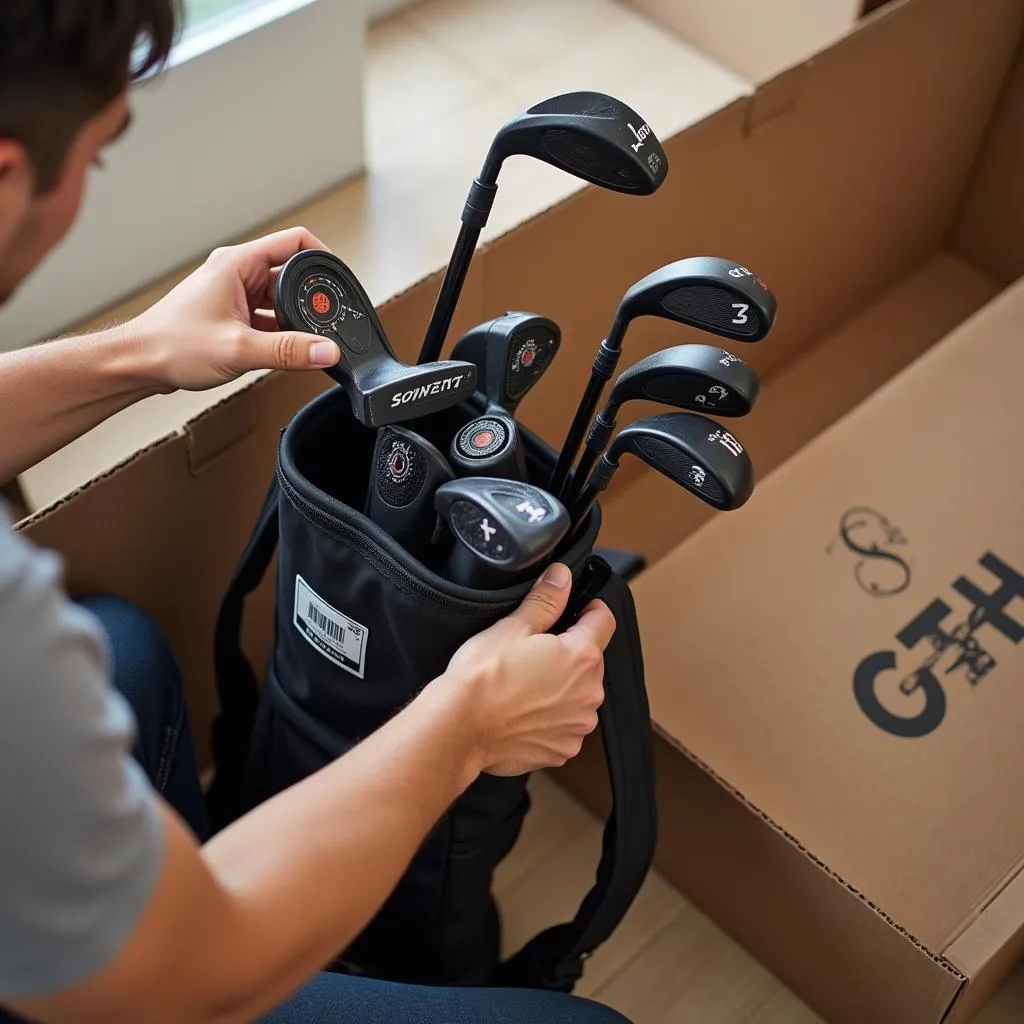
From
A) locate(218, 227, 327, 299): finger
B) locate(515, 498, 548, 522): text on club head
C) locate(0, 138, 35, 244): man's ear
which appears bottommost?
locate(218, 227, 327, 299): finger

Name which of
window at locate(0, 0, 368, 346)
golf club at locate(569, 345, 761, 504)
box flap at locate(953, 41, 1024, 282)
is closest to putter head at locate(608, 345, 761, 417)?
golf club at locate(569, 345, 761, 504)

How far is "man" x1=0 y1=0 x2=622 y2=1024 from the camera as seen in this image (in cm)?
52

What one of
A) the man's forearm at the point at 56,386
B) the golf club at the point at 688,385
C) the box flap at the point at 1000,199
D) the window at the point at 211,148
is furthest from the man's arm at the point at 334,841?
the box flap at the point at 1000,199

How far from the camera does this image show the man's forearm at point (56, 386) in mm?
863

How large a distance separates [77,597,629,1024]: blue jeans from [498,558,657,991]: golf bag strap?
84 mm

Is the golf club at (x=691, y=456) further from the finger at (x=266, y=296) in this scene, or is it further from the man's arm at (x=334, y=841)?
the finger at (x=266, y=296)

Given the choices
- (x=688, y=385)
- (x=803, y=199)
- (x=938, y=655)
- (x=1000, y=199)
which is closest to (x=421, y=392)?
(x=688, y=385)

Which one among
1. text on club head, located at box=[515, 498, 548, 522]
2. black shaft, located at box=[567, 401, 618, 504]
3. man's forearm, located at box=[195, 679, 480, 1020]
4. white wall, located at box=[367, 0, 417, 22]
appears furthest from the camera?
white wall, located at box=[367, 0, 417, 22]

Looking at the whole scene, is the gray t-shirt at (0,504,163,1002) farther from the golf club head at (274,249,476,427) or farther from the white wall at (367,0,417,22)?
the white wall at (367,0,417,22)

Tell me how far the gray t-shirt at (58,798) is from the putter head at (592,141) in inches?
15.3

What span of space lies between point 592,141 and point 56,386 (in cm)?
39

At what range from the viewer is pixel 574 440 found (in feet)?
2.84

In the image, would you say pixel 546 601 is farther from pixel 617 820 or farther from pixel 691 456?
pixel 617 820

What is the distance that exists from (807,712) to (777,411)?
517 mm
